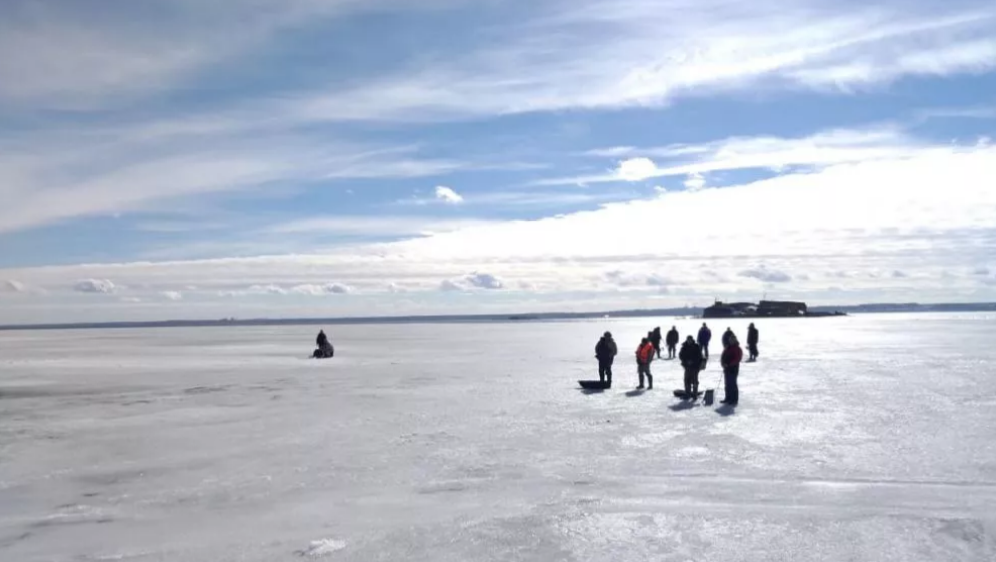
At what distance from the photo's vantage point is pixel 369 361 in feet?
116

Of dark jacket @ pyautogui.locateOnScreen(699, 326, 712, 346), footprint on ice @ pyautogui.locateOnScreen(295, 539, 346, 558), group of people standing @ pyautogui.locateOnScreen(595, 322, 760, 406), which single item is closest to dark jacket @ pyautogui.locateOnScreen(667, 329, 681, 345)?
dark jacket @ pyautogui.locateOnScreen(699, 326, 712, 346)

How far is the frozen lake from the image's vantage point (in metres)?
7.68

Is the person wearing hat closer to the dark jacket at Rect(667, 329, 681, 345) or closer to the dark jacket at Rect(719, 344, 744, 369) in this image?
the dark jacket at Rect(667, 329, 681, 345)

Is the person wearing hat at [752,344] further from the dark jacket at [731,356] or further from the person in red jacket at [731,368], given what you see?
the dark jacket at [731,356]

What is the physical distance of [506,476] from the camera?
1048 cm

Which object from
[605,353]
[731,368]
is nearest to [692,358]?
[731,368]

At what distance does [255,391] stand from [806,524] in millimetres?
16492

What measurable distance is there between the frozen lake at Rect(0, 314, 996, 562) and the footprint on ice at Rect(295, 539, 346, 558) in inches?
1.3

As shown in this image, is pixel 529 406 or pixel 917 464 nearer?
pixel 917 464

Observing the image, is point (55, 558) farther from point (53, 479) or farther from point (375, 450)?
point (375, 450)

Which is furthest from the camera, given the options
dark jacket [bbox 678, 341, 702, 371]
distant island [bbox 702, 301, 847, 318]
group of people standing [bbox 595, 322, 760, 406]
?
distant island [bbox 702, 301, 847, 318]

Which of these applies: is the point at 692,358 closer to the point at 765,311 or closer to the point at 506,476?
the point at 506,476

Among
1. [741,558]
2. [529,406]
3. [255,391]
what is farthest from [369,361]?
[741,558]

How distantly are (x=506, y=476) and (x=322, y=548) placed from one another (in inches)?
129
